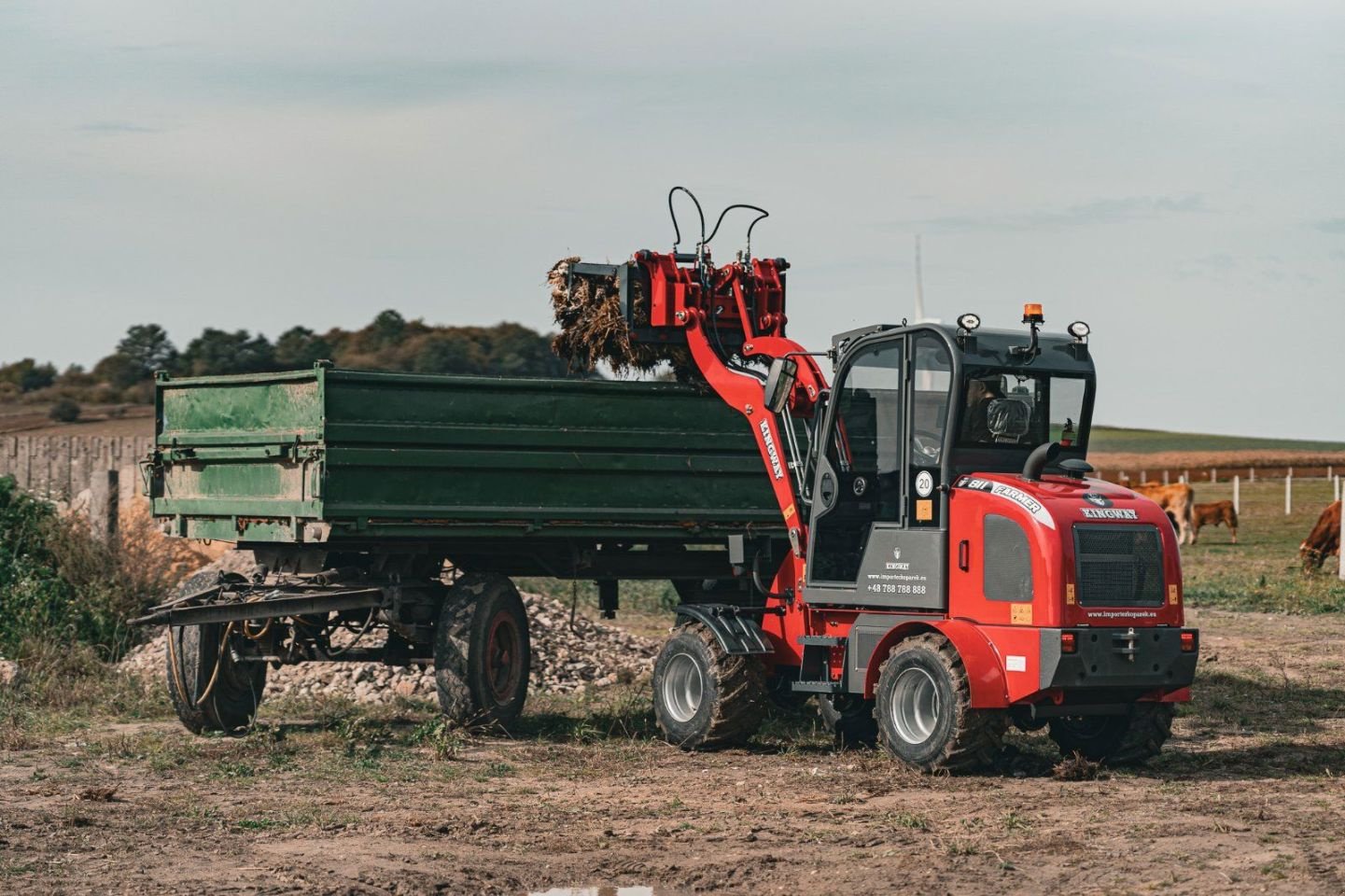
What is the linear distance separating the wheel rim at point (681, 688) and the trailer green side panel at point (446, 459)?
1.32m

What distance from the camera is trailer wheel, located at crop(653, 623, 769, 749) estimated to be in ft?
42.6

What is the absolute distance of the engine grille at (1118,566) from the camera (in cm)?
1126

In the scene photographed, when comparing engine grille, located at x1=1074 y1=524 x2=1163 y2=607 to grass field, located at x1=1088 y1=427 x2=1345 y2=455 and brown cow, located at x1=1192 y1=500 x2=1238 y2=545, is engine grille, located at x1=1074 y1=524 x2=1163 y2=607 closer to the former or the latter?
brown cow, located at x1=1192 y1=500 x2=1238 y2=545

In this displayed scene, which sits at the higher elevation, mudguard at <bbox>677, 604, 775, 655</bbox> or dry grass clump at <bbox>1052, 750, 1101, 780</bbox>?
mudguard at <bbox>677, 604, 775, 655</bbox>

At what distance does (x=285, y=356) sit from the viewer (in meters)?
33.1

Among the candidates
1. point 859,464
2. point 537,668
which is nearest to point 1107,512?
point 859,464

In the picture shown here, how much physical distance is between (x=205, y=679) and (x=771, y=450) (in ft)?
15.9

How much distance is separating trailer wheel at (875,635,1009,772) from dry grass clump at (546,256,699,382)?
382cm

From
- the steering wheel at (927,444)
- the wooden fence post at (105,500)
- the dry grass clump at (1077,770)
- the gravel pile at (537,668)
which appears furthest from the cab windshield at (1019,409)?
the wooden fence post at (105,500)

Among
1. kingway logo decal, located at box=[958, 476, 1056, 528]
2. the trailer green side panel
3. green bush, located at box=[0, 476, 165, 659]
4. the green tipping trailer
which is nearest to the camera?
kingway logo decal, located at box=[958, 476, 1056, 528]

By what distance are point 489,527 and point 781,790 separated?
11.6ft

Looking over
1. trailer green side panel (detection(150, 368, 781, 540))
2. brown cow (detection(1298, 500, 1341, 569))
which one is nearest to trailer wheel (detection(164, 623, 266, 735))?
trailer green side panel (detection(150, 368, 781, 540))

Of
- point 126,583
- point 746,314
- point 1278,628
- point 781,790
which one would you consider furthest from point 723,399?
point 1278,628

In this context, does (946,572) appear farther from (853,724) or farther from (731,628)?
(853,724)
